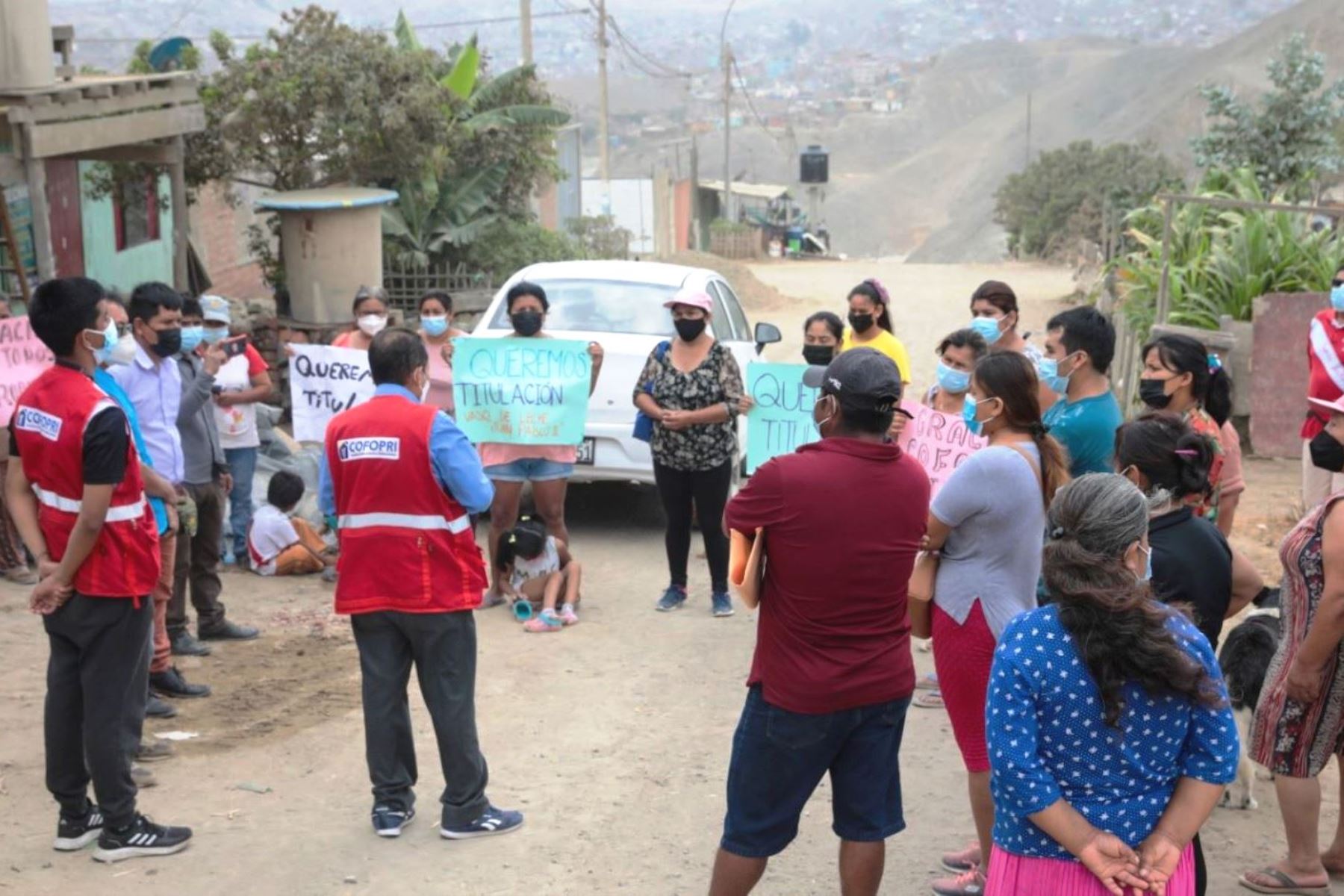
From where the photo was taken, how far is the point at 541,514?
344 inches

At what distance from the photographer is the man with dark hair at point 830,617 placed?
4051 mm

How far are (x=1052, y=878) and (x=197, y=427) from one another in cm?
553

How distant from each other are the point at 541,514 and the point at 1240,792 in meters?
4.32

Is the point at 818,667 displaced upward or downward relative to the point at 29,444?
downward

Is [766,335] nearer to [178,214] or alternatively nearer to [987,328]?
[987,328]

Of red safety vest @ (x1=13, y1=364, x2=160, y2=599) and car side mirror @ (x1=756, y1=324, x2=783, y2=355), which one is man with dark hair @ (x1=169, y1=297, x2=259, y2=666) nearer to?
red safety vest @ (x1=13, y1=364, x2=160, y2=599)

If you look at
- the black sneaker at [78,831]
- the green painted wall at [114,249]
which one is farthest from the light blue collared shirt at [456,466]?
the green painted wall at [114,249]

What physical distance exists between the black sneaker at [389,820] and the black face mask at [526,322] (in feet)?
12.2

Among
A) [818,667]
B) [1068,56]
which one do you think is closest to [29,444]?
[818,667]

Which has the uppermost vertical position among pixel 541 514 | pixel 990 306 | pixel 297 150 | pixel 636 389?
pixel 297 150

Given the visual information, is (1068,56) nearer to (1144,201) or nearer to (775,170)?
(775,170)

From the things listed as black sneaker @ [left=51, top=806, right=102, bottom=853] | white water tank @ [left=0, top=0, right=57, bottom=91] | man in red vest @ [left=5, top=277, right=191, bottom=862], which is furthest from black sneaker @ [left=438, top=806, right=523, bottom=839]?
white water tank @ [left=0, top=0, right=57, bottom=91]

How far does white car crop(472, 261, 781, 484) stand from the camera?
32.3ft

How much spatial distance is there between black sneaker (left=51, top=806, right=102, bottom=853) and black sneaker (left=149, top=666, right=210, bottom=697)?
1677mm
